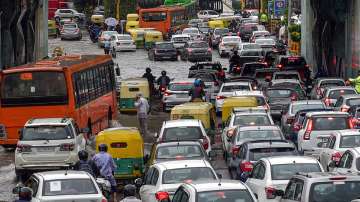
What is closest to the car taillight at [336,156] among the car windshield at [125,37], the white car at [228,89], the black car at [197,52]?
the white car at [228,89]

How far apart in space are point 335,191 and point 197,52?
186ft

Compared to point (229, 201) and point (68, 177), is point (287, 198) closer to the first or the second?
point (229, 201)

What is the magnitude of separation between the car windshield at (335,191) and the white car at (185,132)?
1265 centimetres

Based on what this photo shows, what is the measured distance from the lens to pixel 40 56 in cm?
6438

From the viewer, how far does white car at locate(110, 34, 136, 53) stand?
83.2 meters

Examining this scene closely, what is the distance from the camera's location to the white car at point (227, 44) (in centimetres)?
7888

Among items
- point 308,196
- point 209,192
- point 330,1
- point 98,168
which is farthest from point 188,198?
point 330,1

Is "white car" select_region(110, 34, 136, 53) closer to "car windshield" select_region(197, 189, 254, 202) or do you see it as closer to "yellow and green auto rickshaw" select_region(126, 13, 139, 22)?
"yellow and green auto rickshaw" select_region(126, 13, 139, 22)

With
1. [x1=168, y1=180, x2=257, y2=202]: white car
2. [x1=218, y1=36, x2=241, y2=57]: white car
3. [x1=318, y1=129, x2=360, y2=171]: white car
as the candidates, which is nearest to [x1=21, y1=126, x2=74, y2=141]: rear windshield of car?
[x1=318, y1=129, x2=360, y2=171]: white car

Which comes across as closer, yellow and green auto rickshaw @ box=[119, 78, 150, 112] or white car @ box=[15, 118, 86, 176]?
white car @ box=[15, 118, 86, 176]

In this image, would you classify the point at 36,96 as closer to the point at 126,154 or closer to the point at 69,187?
the point at 126,154

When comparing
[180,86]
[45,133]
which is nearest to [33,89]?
[45,133]

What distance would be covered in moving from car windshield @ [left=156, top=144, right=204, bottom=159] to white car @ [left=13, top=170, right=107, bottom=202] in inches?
213

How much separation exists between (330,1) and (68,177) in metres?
41.9
